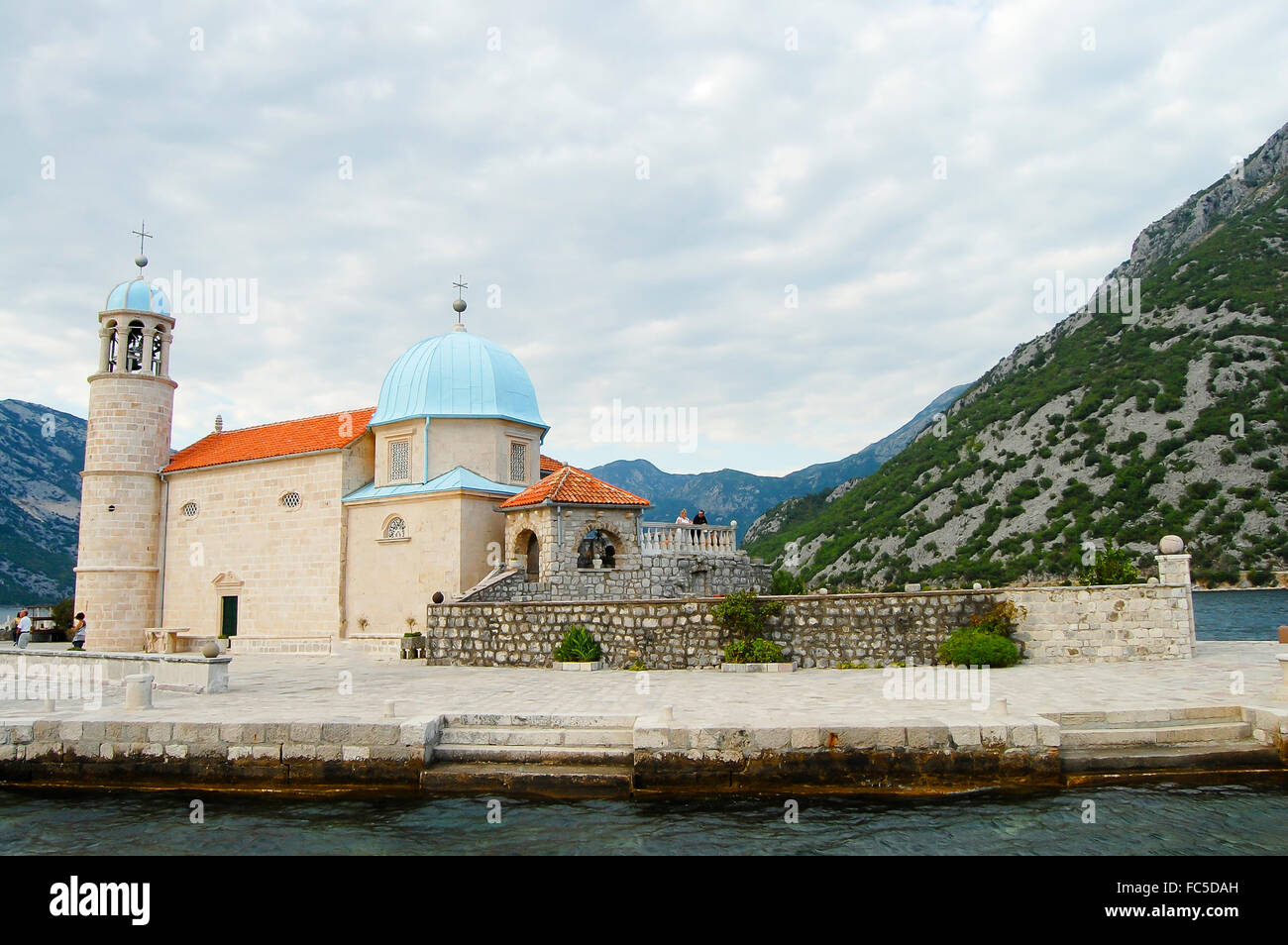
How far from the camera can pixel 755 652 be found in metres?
16.3

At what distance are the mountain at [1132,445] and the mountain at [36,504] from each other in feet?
291

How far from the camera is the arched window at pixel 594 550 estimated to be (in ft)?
79.8

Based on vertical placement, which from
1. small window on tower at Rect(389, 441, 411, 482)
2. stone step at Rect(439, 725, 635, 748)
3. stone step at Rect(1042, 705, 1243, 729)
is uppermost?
small window on tower at Rect(389, 441, 411, 482)

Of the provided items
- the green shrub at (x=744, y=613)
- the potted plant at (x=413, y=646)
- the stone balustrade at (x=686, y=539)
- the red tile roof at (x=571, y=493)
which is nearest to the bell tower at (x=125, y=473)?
the potted plant at (x=413, y=646)

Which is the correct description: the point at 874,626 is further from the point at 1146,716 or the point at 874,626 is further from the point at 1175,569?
the point at 1146,716

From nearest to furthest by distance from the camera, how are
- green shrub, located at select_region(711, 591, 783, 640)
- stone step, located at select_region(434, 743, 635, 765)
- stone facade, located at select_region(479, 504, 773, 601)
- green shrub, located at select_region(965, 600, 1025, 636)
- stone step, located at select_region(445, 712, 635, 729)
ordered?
1. stone step, located at select_region(434, 743, 635, 765)
2. stone step, located at select_region(445, 712, 635, 729)
3. green shrub, located at select_region(965, 600, 1025, 636)
4. green shrub, located at select_region(711, 591, 783, 640)
5. stone facade, located at select_region(479, 504, 773, 601)

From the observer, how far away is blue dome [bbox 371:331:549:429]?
84.2 feet

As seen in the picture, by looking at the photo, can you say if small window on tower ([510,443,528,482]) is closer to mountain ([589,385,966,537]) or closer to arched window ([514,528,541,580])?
arched window ([514,528,541,580])

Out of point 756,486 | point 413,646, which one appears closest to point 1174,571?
point 413,646

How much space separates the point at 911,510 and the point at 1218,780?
5321 centimetres

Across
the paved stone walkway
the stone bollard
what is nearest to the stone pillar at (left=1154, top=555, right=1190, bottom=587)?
the paved stone walkway

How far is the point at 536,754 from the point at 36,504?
411 ft

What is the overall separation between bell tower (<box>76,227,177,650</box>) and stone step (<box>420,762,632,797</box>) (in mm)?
24050
